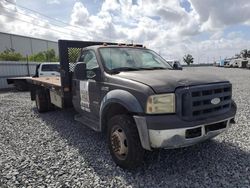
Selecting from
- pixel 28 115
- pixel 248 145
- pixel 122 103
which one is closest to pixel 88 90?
pixel 122 103

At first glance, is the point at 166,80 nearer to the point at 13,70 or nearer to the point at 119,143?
the point at 119,143

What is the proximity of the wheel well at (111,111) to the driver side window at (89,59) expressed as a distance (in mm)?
921

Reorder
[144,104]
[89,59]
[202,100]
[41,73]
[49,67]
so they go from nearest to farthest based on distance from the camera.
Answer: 1. [144,104]
2. [202,100]
3. [89,59]
4. [41,73]
5. [49,67]

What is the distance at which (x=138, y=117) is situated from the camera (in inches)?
129

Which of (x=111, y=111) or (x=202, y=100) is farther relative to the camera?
(x=111, y=111)

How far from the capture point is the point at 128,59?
455 cm

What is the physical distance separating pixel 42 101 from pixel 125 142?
5222 mm

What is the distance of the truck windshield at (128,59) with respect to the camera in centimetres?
431

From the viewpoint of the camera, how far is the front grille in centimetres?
321

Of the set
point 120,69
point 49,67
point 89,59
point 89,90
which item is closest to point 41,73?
point 49,67

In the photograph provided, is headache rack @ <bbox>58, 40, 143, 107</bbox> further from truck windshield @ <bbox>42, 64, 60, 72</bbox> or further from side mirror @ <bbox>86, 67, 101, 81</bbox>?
truck windshield @ <bbox>42, 64, 60, 72</bbox>

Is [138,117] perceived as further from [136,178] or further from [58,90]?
[58,90]

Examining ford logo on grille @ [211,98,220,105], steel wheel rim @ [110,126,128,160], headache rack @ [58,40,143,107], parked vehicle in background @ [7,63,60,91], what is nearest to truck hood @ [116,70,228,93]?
ford logo on grille @ [211,98,220,105]

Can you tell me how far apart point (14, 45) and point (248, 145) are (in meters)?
65.4
